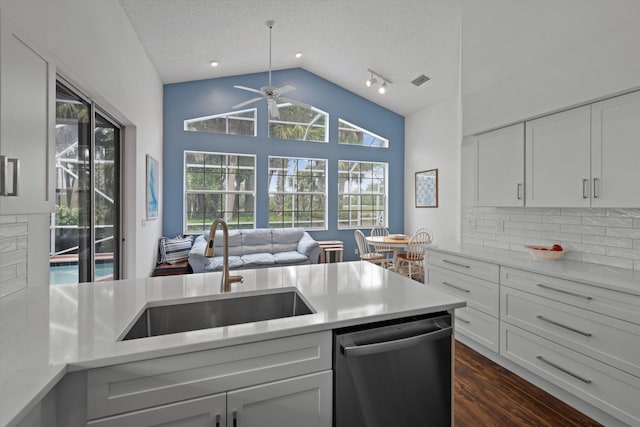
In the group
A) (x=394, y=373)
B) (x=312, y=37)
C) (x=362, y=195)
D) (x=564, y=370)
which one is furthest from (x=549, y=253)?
(x=362, y=195)

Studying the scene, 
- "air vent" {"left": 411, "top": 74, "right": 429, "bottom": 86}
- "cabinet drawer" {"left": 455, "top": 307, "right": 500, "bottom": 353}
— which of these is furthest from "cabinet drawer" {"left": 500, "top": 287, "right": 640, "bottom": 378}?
"air vent" {"left": 411, "top": 74, "right": 429, "bottom": 86}

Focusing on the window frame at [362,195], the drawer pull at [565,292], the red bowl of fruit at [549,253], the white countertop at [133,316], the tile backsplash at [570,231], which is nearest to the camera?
the white countertop at [133,316]

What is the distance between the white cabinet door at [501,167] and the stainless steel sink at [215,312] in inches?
86.5

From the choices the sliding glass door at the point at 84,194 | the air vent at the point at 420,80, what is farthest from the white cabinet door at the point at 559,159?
the sliding glass door at the point at 84,194

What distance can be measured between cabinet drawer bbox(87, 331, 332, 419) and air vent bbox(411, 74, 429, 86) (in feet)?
16.2

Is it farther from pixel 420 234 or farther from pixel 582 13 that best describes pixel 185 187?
pixel 582 13

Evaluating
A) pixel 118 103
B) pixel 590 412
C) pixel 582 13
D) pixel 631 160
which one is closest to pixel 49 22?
pixel 118 103

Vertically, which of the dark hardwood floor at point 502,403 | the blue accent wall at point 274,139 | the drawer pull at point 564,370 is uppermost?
the blue accent wall at point 274,139

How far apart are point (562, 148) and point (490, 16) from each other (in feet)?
5.06

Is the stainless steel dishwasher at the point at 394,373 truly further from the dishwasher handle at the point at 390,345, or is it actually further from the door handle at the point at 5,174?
the door handle at the point at 5,174

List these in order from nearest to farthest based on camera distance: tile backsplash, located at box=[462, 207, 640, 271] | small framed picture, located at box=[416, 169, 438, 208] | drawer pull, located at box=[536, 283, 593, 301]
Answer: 1. drawer pull, located at box=[536, 283, 593, 301]
2. tile backsplash, located at box=[462, 207, 640, 271]
3. small framed picture, located at box=[416, 169, 438, 208]

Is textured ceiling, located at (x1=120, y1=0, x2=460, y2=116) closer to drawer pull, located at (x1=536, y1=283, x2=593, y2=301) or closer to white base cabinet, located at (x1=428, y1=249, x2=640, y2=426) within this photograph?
white base cabinet, located at (x1=428, y1=249, x2=640, y2=426)

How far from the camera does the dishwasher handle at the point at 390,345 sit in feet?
3.68

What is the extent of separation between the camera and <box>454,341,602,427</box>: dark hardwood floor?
1822 millimetres
